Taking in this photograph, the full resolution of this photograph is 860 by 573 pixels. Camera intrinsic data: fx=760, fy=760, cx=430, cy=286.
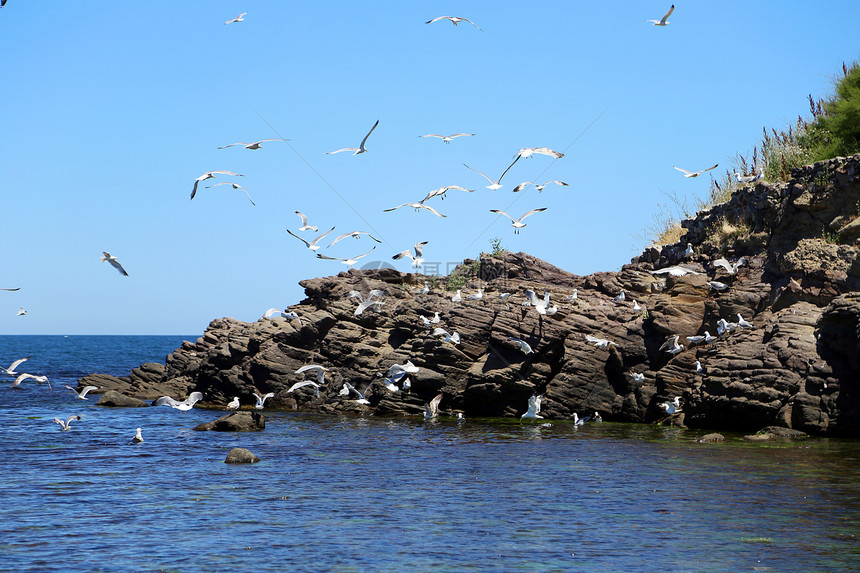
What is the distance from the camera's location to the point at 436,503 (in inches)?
675

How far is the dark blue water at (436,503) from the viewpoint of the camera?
13.0m

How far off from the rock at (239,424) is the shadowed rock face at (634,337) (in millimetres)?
5701

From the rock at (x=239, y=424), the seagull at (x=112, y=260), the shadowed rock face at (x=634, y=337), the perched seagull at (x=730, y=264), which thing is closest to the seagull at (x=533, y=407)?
the shadowed rock face at (x=634, y=337)

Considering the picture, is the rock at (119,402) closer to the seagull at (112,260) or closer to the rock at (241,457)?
the rock at (241,457)

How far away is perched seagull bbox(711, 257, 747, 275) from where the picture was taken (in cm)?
2948

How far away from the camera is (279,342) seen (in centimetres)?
3850

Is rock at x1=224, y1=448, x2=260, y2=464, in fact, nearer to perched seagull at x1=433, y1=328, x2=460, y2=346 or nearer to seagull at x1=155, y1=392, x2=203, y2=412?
seagull at x1=155, y1=392, x2=203, y2=412

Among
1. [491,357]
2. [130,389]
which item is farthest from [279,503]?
[130,389]

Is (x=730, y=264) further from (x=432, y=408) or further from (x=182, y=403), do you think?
(x=182, y=403)

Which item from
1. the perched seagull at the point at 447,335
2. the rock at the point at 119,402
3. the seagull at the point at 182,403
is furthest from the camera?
the rock at the point at 119,402

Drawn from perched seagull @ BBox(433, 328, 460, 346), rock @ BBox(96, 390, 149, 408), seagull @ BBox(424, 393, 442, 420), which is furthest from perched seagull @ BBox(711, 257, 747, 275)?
rock @ BBox(96, 390, 149, 408)

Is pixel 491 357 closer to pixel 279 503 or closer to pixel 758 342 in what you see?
pixel 758 342

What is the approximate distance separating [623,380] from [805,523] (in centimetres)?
1592

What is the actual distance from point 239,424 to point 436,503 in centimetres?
1428
